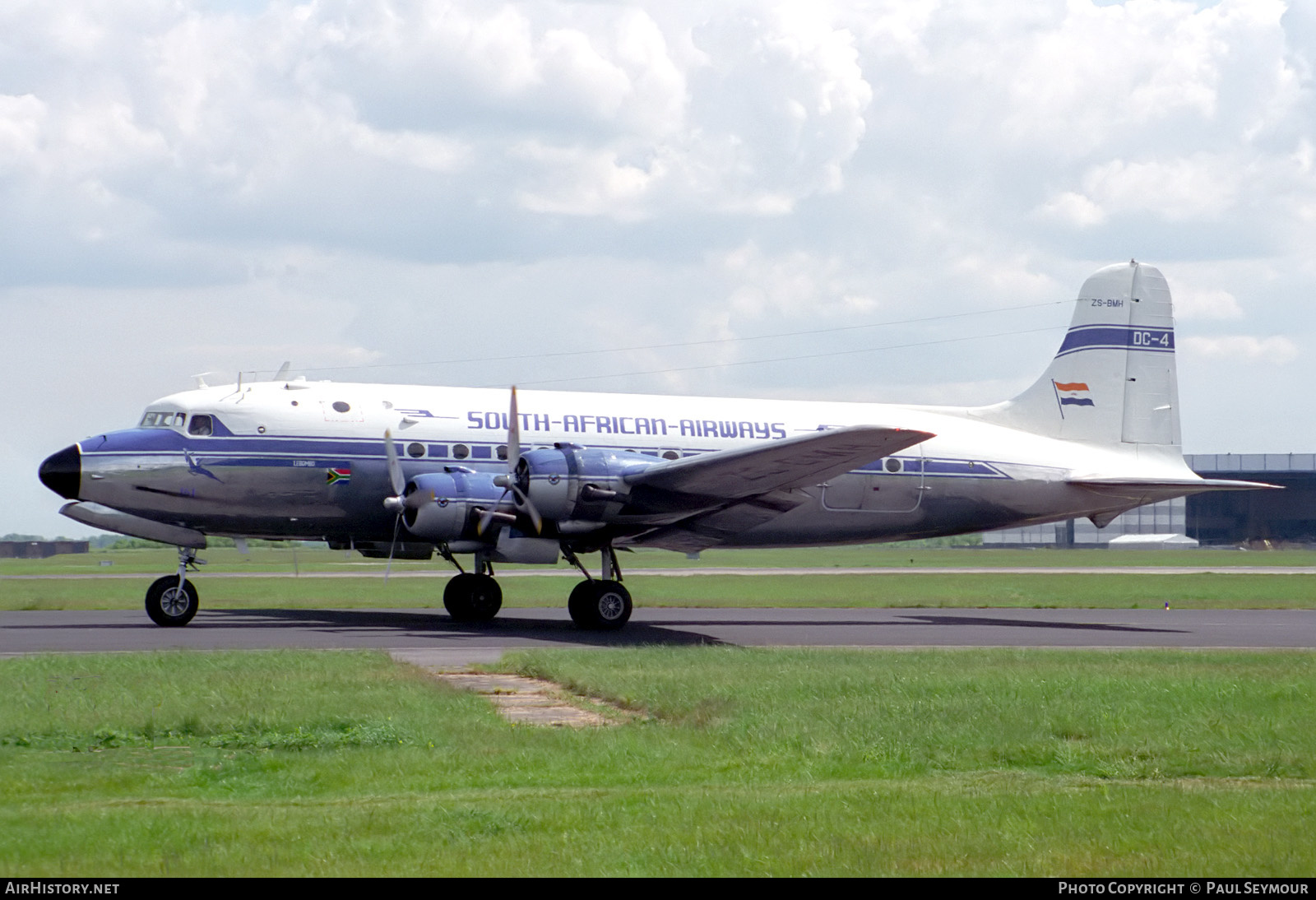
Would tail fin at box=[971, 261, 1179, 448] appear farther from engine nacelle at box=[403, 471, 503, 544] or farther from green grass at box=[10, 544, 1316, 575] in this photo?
green grass at box=[10, 544, 1316, 575]

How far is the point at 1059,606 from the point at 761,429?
10.6 meters

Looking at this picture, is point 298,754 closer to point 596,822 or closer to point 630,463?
point 596,822

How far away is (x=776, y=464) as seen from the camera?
20.5m

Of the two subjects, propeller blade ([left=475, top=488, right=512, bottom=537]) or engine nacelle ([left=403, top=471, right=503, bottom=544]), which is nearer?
propeller blade ([left=475, top=488, right=512, bottom=537])

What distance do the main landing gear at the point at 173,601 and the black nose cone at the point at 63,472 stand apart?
81.2 inches

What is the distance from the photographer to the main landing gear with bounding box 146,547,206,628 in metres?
22.2

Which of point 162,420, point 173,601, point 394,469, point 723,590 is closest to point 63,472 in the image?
point 162,420

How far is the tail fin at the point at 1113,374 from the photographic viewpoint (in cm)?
2891

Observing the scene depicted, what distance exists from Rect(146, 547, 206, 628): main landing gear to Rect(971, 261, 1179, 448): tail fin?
17.0 meters

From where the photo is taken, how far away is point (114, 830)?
23.4ft

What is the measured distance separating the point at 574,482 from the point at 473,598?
16.9 feet

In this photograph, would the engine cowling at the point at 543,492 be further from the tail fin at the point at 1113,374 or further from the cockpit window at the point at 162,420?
the tail fin at the point at 1113,374

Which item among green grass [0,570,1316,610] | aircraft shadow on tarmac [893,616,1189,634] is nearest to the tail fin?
aircraft shadow on tarmac [893,616,1189,634]

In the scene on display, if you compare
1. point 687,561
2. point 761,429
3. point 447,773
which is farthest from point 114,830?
point 687,561
